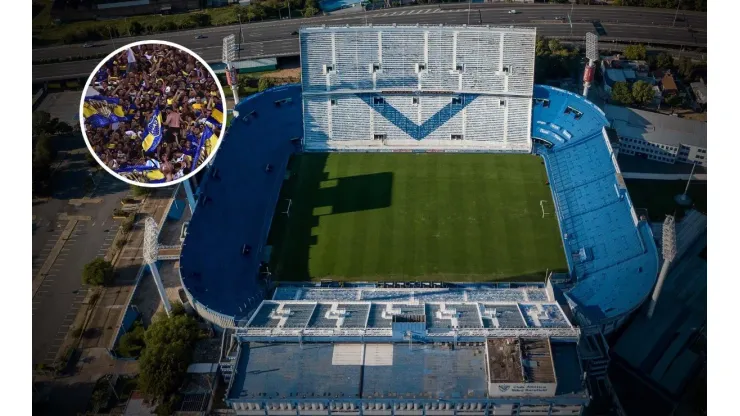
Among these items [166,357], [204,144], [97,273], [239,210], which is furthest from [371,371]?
[97,273]

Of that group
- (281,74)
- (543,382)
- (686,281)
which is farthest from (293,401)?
(281,74)

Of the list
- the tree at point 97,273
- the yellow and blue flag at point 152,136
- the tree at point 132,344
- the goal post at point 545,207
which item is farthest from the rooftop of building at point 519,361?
the tree at point 97,273

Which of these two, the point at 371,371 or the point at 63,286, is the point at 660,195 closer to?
the point at 371,371

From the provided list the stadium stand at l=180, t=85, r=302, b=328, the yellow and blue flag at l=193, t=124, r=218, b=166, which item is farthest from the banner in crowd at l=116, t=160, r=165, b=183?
the stadium stand at l=180, t=85, r=302, b=328

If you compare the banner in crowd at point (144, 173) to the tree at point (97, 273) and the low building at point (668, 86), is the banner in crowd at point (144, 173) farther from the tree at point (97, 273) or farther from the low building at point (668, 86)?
the low building at point (668, 86)

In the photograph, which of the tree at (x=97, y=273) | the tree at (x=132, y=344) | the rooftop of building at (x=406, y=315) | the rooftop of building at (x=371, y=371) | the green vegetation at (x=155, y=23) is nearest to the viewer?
the rooftop of building at (x=371, y=371)

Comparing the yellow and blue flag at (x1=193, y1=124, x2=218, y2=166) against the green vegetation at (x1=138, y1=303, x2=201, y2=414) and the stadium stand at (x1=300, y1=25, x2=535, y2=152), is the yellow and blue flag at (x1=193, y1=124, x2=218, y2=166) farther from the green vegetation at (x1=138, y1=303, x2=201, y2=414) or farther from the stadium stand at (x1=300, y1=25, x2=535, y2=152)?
the stadium stand at (x1=300, y1=25, x2=535, y2=152)

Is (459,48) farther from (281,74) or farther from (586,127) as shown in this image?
(281,74)
